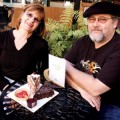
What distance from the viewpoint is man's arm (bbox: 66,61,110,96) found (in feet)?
5.69

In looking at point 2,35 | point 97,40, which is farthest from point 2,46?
point 97,40

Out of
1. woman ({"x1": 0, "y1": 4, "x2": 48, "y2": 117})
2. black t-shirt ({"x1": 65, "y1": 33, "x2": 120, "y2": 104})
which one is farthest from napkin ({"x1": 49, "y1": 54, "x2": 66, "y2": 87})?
woman ({"x1": 0, "y1": 4, "x2": 48, "y2": 117})

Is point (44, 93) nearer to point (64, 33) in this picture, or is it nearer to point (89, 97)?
point (89, 97)

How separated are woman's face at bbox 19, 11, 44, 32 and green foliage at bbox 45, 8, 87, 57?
1143mm

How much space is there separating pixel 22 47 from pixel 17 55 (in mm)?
110

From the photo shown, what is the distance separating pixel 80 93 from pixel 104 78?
9.7 inches

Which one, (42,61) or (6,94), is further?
(42,61)

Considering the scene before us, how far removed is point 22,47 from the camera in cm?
245

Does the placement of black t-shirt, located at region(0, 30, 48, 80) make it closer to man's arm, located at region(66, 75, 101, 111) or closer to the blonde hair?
the blonde hair

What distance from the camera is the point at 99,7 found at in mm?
2029

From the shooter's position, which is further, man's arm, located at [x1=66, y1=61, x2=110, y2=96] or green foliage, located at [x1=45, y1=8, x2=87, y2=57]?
green foliage, located at [x1=45, y1=8, x2=87, y2=57]

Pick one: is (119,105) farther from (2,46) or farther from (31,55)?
(2,46)

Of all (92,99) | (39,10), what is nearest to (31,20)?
(39,10)

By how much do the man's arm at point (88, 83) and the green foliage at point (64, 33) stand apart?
165 cm
